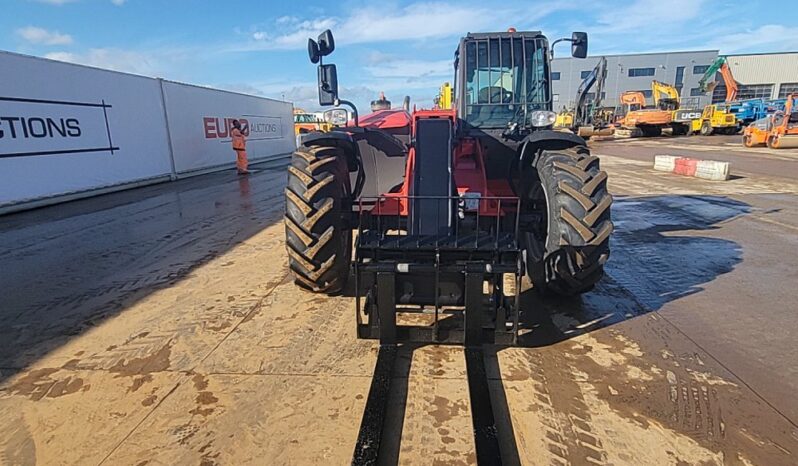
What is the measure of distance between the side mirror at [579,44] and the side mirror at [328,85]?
2663mm

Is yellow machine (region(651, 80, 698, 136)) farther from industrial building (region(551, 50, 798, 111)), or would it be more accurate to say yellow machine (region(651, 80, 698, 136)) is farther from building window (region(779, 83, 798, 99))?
building window (region(779, 83, 798, 99))

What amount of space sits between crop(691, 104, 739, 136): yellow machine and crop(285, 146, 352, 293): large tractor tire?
1296 inches

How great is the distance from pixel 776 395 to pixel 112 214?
9759 millimetres

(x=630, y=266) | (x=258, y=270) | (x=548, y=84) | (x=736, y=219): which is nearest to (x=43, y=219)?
(x=258, y=270)

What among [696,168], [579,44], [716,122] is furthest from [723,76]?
[579,44]

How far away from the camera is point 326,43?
12.7 feet

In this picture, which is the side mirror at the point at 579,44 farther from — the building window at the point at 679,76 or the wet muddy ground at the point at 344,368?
the building window at the point at 679,76

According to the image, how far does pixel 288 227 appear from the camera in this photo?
361 centimetres

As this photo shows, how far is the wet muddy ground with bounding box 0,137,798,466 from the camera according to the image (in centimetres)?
230

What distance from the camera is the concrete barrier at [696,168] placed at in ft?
37.7

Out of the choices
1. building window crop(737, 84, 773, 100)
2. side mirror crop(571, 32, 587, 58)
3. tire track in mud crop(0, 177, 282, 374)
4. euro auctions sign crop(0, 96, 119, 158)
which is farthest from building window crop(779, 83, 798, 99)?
euro auctions sign crop(0, 96, 119, 158)

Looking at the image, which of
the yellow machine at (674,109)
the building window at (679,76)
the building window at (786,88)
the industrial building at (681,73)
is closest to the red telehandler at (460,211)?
the yellow machine at (674,109)

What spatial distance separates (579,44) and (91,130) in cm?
1072

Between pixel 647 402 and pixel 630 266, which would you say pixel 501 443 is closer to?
pixel 647 402
